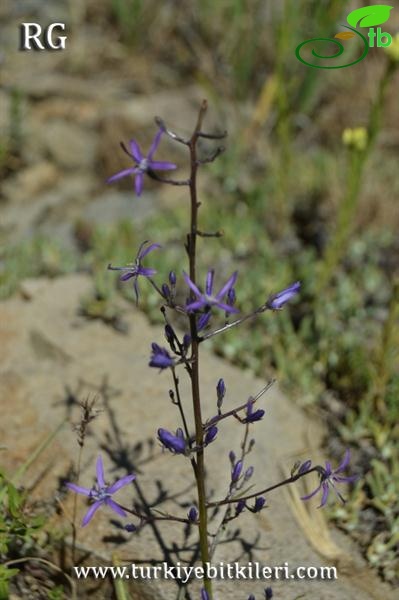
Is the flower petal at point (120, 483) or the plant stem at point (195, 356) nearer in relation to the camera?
the plant stem at point (195, 356)

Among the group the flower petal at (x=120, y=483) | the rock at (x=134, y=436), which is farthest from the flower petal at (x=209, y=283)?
the rock at (x=134, y=436)

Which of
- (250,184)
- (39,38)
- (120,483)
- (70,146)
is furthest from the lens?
(39,38)

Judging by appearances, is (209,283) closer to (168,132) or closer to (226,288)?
(226,288)

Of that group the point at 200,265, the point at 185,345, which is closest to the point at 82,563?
the point at 185,345

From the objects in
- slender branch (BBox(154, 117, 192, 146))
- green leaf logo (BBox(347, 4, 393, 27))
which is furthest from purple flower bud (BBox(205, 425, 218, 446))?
green leaf logo (BBox(347, 4, 393, 27))

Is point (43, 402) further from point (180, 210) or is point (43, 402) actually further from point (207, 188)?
point (207, 188)

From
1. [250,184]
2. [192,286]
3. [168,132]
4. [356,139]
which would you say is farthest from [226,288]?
[250,184]

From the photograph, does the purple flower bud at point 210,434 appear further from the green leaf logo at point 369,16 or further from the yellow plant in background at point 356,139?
the green leaf logo at point 369,16
